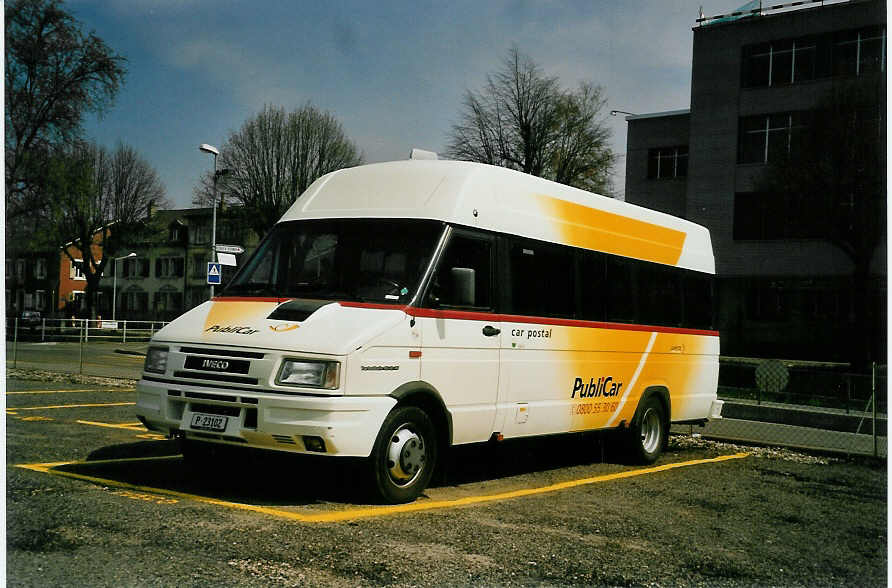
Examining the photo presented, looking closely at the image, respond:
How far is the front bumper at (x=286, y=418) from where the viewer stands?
6773 millimetres

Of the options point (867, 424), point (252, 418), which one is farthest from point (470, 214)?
point (867, 424)

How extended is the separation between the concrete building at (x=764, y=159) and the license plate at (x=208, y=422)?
104 feet

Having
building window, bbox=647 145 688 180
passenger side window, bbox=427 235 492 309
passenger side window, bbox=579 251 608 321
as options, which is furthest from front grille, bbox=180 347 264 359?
building window, bbox=647 145 688 180

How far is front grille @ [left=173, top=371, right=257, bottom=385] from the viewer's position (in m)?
6.96

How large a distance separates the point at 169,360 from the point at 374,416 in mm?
1738

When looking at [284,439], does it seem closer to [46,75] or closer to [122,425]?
[122,425]

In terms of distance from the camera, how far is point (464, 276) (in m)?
7.65

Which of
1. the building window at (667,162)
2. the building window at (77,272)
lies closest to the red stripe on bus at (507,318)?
the building window at (667,162)

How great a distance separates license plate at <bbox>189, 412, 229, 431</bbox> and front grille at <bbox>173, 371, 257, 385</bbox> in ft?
0.91

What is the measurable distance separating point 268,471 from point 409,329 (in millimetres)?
2165

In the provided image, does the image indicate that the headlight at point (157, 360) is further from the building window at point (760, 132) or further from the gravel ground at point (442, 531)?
the building window at point (760, 132)

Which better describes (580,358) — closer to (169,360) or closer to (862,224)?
(169,360)

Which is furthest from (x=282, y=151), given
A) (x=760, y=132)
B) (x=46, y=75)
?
(x=46, y=75)

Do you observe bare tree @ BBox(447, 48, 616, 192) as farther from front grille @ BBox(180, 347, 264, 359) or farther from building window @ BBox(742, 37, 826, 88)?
front grille @ BBox(180, 347, 264, 359)
